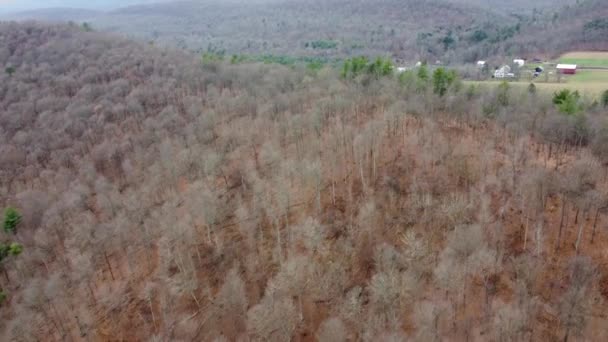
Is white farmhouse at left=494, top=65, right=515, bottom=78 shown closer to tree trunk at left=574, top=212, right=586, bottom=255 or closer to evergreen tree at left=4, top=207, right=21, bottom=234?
tree trunk at left=574, top=212, right=586, bottom=255

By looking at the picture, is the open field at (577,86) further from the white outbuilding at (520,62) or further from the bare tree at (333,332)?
the bare tree at (333,332)

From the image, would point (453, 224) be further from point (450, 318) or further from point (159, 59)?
point (159, 59)

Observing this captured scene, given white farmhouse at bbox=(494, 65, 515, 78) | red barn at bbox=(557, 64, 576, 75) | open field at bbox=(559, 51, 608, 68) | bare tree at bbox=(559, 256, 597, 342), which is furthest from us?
white farmhouse at bbox=(494, 65, 515, 78)

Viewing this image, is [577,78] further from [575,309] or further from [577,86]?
[575,309]

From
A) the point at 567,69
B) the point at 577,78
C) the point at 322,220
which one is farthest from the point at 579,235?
the point at 567,69

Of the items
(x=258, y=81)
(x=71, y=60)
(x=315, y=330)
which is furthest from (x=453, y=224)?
(x=71, y=60)

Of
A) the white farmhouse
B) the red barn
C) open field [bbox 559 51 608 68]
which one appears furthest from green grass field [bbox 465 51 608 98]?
the white farmhouse

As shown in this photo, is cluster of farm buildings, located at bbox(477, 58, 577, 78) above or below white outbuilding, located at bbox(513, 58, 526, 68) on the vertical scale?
below
